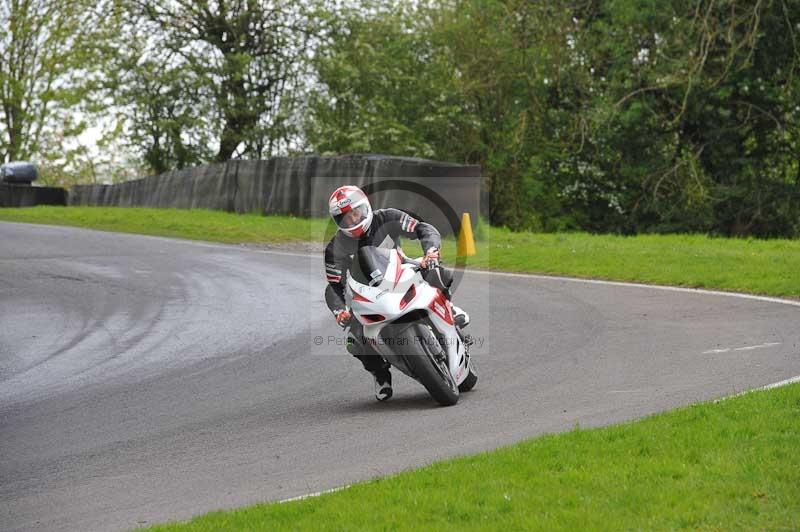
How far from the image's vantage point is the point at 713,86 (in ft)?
110

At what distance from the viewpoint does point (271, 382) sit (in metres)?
10.7

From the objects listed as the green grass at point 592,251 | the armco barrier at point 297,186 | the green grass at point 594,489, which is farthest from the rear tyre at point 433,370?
the armco barrier at point 297,186

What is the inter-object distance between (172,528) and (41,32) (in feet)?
185

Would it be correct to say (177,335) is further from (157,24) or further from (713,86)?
(157,24)

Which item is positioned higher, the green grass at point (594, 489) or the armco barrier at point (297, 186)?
the armco barrier at point (297, 186)

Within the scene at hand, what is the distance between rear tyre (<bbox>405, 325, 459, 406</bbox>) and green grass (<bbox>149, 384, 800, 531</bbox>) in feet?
6.23

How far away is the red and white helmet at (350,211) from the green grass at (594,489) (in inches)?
99.4

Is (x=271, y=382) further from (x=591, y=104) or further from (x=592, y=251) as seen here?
(x=591, y=104)

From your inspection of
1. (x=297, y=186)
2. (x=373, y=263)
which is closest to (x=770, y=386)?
(x=373, y=263)

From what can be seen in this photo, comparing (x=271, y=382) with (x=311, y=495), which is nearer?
(x=311, y=495)

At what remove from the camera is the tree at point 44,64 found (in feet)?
148

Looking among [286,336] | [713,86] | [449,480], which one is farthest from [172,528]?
[713,86]

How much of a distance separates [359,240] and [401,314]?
74 cm

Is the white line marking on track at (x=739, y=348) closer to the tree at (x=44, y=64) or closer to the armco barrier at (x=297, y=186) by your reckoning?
the armco barrier at (x=297, y=186)
